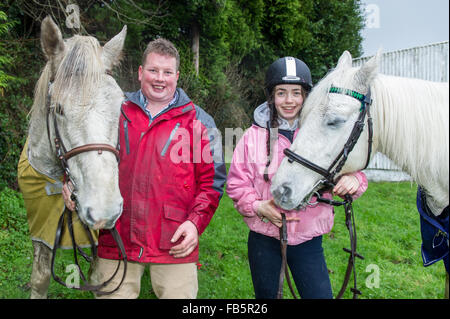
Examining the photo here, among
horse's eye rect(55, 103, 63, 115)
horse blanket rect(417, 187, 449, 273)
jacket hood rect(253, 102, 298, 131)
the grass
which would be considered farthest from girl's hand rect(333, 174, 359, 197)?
horse's eye rect(55, 103, 63, 115)

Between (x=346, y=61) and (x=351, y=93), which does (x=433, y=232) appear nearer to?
(x=351, y=93)

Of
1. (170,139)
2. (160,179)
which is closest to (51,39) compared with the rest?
(170,139)

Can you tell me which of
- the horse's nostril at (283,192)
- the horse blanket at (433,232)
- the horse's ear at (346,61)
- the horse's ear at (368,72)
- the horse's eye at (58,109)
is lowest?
the horse blanket at (433,232)

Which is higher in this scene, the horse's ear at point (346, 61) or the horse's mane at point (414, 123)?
the horse's ear at point (346, 61)

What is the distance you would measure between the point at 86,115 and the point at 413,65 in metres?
9.19

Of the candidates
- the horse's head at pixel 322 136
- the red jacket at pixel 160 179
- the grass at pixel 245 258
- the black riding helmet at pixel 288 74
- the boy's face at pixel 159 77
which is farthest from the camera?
the grass at pixel 245 258

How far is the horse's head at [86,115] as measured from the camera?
1.82 metres

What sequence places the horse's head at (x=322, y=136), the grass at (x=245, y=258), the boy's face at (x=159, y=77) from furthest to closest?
the grass at (x=245, y=258)
the boy's face at (x=159, y=77)
the horse's head at (x=322, y=136)

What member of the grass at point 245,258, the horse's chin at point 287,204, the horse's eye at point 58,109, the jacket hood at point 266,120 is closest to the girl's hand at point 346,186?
the horse's chin at point 287,204

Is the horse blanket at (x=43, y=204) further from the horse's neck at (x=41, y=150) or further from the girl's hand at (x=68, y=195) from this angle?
the girl's hand at (x=68, y=195)

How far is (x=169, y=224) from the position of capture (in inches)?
89.4

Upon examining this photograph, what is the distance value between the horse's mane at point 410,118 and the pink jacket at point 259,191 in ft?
1.29

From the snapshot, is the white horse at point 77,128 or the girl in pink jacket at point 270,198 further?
the girl in pink jacket at point 270,198
